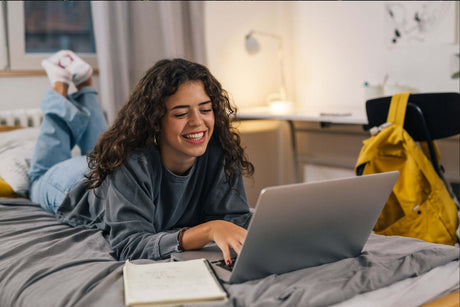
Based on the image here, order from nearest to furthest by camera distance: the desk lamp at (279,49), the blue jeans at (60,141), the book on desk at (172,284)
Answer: the book on desk at (172,284), the blue jeans at (60,141), the desk lamp at (279,49)

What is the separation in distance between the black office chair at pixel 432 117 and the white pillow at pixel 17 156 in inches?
56.9

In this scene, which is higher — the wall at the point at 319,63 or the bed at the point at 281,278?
the wall at the point at 319,63

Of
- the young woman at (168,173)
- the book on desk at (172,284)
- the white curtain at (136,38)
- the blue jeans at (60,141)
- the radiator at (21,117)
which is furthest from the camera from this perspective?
the white curtain at (136,38)

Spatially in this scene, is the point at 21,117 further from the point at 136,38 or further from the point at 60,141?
the point at 136,38

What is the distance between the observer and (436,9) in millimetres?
2459

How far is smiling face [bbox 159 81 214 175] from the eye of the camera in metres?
1.23

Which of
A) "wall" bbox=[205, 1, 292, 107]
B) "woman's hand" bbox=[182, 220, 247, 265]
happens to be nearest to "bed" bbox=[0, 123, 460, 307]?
"woman's hand" bbox=[182, 220, 247, 265]

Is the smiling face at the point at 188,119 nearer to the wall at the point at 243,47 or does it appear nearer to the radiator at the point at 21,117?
the radiator at the point at 21,117

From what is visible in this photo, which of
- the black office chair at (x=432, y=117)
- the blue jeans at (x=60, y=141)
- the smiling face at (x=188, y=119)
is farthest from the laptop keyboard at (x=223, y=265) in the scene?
the black office chair at (x=432, y=117)

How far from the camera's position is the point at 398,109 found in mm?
1845

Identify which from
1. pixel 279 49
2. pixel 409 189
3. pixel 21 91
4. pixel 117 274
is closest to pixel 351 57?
pixel 279 49

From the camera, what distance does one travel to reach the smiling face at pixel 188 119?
1.23 m

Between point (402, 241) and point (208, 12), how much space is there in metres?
2.32

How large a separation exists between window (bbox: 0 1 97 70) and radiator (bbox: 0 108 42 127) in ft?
0.94
